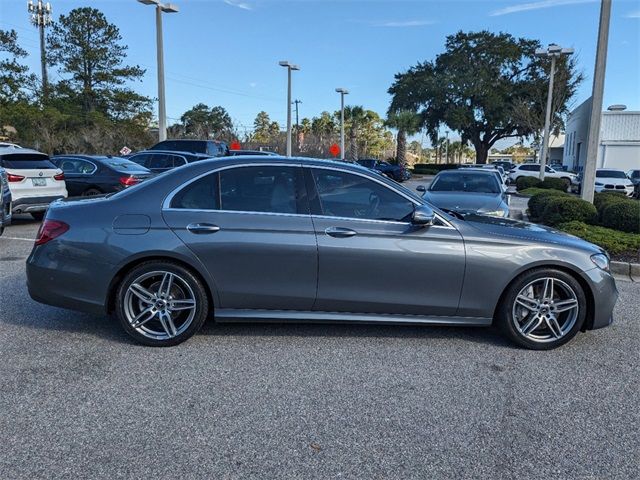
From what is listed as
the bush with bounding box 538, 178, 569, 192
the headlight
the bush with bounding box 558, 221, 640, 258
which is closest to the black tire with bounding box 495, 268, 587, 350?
the headlight

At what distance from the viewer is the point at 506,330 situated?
448cm

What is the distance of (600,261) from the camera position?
4531mm

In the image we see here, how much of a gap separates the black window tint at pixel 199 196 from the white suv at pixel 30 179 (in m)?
7.38

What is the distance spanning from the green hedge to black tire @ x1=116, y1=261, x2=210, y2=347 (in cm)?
870

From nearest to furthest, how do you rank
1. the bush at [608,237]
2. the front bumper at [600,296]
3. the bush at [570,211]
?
the front bumper at [600,296]
the bush at [608,237]
the bush at [570,211]

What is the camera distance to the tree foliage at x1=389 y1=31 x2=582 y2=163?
49094 mm

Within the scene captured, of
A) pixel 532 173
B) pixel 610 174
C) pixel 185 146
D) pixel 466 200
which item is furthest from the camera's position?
pixel 532 173

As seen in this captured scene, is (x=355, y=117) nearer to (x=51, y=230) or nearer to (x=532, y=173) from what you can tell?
(x=532, y=173)

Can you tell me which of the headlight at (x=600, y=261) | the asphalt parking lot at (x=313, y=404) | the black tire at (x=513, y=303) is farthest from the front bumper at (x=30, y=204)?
the headlight at (x=600, y=261)

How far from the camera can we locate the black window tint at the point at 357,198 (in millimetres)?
4430

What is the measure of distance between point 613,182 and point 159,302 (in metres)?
25.9

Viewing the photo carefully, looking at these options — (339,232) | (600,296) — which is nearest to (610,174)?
(600,296)

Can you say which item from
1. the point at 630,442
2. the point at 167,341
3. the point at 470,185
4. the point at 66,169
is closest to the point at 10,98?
the point at 66,169

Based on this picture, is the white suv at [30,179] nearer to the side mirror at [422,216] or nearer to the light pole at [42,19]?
the side mirror at [422,216]
